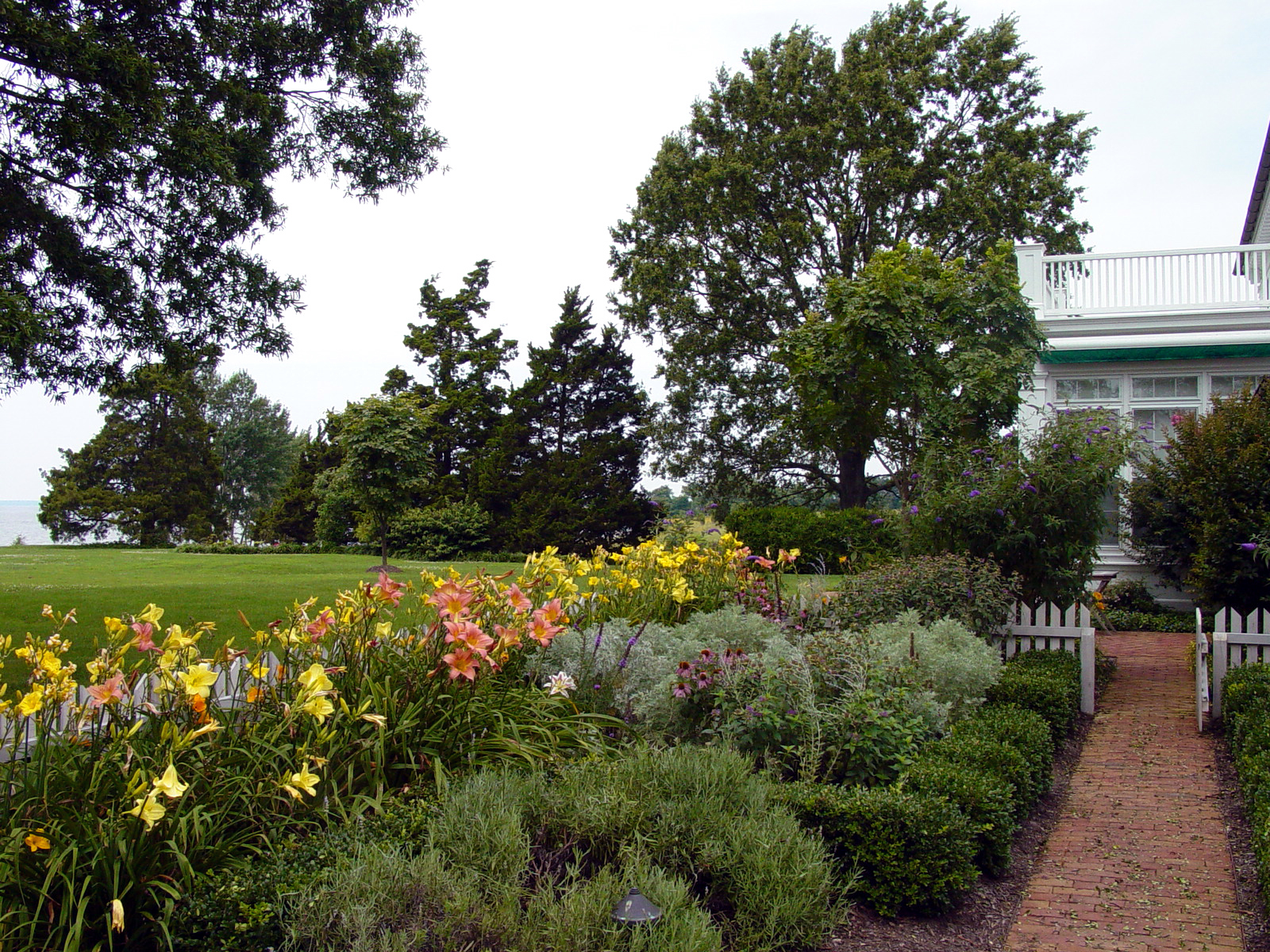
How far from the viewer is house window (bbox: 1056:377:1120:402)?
1318 cm

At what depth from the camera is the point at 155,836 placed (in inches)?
101

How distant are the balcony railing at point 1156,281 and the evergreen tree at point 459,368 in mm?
17500

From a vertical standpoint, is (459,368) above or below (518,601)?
above

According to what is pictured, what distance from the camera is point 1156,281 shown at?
13.2 metres

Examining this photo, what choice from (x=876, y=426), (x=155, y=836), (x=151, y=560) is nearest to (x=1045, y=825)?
(x=155, y=836)

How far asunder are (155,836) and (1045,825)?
3997 mm

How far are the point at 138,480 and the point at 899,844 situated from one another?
36066 millimetres

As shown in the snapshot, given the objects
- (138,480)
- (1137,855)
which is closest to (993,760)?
(1137,855)

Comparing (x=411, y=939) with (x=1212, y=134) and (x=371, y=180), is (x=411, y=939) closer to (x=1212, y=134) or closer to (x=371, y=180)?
(x=371, y=180)

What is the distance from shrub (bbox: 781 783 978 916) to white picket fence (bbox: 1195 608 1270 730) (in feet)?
12.5

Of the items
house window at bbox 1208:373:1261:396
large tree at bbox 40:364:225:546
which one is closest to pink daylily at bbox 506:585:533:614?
house window at bbox 1208:373:1261:396

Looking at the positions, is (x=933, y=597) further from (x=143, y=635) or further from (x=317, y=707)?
(x=143, y=635)

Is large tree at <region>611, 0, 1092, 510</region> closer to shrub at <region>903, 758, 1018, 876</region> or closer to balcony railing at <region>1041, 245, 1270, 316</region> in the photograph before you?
balcony railing at <region>1041, 245, 1270, 316</region>

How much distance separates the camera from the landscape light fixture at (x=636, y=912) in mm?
2445
